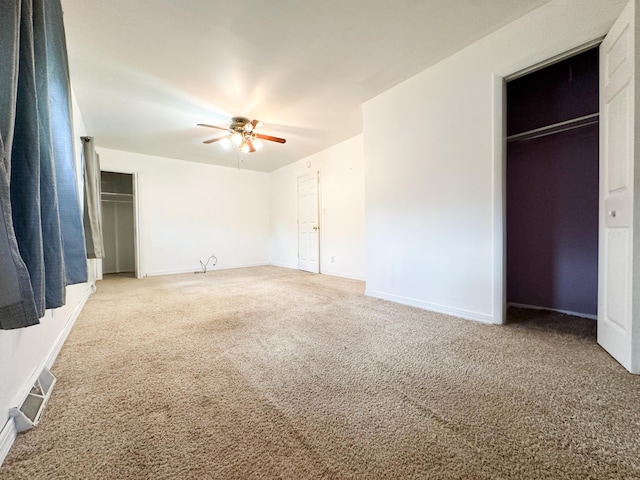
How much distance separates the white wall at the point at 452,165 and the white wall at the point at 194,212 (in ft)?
13.4

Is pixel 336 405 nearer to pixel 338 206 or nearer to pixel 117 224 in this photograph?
pixel 338 206

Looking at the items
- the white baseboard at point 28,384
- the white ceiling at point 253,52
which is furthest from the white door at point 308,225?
the white baseboard at point 28,384

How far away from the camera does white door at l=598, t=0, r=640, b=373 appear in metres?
1.49

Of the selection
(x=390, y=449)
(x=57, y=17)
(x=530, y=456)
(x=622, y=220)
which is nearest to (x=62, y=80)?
(x=57, y=17)

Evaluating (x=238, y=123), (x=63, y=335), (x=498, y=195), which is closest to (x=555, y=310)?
(x=498, y=195)

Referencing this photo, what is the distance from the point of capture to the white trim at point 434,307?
7.70 ft

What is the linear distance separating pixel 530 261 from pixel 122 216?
25.6ft

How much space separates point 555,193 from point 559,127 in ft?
2.08

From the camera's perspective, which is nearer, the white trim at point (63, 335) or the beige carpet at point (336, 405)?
the beige carpet at point (336, 405)

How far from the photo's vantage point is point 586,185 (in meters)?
2.44

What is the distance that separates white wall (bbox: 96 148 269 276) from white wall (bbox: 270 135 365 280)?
3.28 feet

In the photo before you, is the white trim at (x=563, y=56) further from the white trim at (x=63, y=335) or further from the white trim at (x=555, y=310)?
the white trim at (x=63, y=335)

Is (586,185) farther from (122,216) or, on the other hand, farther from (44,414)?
(122,216)

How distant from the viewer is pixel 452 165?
2.51 m
